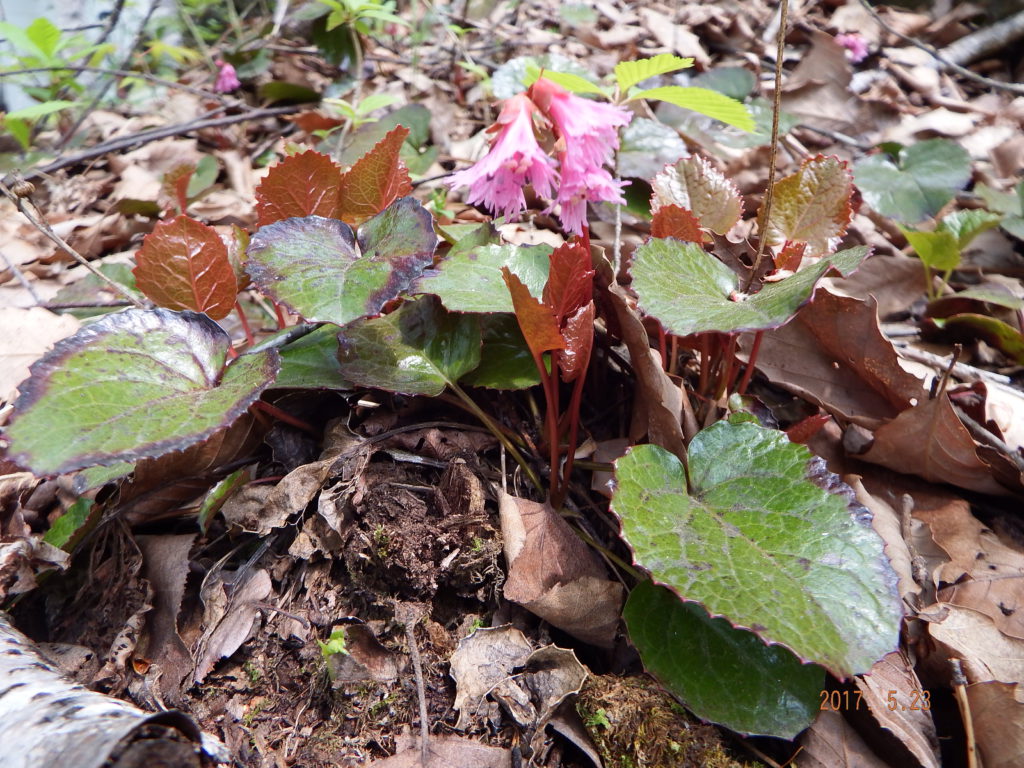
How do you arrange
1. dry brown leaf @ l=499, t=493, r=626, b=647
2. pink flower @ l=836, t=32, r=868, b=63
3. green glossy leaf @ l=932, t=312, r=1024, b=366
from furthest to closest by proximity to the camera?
pink flower @ l=836, t=32, r=868, b=63, green glossy leaf @ l=932, t=312, r=1024, b=366, dry brown leaf @ l=499, t=493, r=626, b=647

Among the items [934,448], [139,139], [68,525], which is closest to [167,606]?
[68,525]

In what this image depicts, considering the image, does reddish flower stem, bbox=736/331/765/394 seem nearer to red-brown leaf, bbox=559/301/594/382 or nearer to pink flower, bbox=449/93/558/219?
red-brown leaf, bbox=559/301/594/382

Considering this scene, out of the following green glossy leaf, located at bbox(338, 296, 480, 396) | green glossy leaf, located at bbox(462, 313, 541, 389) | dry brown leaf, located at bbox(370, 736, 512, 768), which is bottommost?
dry brown leaf, located at bbox(370, 736, 512, 768)

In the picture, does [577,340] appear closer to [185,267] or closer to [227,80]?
[185,267]

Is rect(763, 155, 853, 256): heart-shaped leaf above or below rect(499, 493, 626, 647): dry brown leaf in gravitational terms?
above

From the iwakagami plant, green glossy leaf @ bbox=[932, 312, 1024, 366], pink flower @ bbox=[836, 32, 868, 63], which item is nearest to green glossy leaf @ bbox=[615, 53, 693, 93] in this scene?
the iwakagami plant
